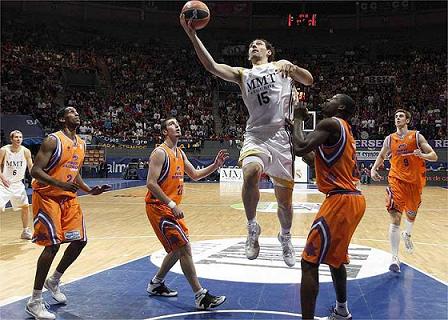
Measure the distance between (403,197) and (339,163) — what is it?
3.12m

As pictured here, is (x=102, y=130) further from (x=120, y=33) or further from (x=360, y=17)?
(x=360, y=17)

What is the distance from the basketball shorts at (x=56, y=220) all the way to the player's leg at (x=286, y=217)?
2.12 m

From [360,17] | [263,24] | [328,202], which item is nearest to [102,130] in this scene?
[263,24]

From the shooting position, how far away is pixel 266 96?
439 centimetres

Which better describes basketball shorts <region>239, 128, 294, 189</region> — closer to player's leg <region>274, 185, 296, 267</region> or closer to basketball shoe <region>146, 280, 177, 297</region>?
player's leg <region>274, 185, 296, 267</region>

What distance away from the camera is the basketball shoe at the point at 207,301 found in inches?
190

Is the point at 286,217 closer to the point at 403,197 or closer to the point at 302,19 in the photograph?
the point at 403,197

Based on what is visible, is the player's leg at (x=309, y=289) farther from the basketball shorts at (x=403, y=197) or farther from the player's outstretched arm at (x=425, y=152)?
the player's outstretched arm at (x=425, y=152)

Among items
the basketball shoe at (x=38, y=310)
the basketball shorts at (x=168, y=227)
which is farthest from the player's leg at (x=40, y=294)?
the basketball shorts at (x=168, y=227)

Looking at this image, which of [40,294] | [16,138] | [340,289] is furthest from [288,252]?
[16,138]

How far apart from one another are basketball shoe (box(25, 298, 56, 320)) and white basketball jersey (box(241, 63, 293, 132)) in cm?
259

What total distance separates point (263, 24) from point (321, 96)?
29.0 feet

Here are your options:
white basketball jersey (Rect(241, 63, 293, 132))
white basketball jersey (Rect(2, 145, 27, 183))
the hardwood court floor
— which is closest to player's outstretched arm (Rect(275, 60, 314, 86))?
white basketball jersey (Rect(241, 63, 293, 132))

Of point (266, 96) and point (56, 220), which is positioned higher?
point (266, 96)
